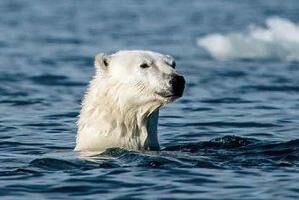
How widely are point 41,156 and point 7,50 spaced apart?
59.6 feet

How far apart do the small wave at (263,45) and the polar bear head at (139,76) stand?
14435 millimetres

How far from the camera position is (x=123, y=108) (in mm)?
12680

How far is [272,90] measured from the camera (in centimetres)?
2094

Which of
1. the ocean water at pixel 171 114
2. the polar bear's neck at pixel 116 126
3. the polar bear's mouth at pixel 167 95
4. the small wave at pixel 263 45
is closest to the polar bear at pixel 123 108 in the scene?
the polar bear's neck at pixel 116 126

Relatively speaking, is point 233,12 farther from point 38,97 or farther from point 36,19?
point 38,97

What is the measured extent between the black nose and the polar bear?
1.30 ft

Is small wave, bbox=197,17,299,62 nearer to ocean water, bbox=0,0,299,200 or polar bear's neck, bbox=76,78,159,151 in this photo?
ocean water, bbox=0,0,299,200

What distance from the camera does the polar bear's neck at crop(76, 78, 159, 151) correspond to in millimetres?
12703

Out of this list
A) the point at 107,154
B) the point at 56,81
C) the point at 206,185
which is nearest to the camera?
the point at 206,185

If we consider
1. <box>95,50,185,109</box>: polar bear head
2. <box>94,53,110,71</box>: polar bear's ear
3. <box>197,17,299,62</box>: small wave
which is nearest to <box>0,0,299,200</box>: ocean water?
<box>197,17,299,62</box>: small wave

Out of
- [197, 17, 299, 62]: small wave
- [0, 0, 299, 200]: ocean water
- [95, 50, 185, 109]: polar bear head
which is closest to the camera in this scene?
[0, 0, 299, 200]: ocean water

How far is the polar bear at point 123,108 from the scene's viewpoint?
12.6 m

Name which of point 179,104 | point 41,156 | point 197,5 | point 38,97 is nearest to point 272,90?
point 179,104

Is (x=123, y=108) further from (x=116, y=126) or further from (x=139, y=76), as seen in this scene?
(x=139, y=76)
